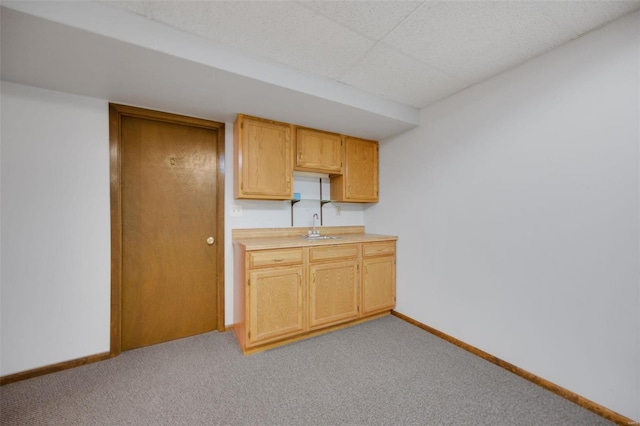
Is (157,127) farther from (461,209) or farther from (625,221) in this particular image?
(625,221)

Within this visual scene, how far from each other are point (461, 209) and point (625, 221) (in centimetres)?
99

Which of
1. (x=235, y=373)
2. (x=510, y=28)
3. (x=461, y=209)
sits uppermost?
(x=510, y=28)

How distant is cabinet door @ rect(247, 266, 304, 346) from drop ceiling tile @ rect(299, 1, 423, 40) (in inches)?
75.2

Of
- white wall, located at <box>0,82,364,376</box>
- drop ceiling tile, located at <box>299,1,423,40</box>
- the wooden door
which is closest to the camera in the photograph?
drop ceiling tile, located at <box>299,1,423,40</box>

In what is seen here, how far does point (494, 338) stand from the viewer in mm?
2066

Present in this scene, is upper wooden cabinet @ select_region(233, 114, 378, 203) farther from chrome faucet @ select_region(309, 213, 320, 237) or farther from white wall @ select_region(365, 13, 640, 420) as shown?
white wall @ select_region(365, 13, 640, 420)

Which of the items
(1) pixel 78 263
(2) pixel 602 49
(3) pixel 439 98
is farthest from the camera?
(3) pixel 439 98

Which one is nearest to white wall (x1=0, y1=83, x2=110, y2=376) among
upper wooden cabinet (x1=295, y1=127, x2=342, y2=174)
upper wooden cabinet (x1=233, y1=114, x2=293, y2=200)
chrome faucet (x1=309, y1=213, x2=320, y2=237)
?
upper wooden cabinet (x1=233, y1=114, x2=293, y2=200)

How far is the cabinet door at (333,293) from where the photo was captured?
8.04ft

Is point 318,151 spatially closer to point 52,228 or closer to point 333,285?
point 333,285

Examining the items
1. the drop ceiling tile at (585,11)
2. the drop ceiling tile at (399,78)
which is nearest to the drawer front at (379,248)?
the drop ceiling tile at (399,78)

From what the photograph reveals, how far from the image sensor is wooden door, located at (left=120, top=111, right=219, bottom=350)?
229 cm

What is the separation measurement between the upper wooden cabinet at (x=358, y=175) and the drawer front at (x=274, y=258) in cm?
103

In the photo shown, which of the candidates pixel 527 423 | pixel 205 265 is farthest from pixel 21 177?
pixel 527 423
